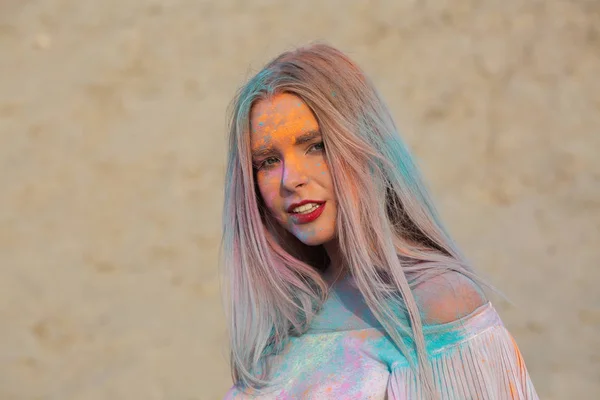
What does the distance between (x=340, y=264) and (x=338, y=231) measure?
0.15 metres

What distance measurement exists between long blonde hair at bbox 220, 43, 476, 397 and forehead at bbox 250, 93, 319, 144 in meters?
0.02

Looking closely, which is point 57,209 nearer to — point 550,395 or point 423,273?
point 550,395

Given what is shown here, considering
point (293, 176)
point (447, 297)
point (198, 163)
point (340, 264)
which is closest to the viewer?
point (447, 297)

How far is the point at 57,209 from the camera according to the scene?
555cm

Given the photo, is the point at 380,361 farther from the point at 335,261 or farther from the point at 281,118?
the point at 281,118

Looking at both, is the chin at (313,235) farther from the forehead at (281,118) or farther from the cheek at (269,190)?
the forehead at (281,118)

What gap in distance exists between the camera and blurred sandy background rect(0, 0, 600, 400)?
16.7ft

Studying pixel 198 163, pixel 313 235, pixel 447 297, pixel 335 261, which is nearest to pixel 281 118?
pixel 313 235

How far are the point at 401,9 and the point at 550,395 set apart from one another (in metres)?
2.45

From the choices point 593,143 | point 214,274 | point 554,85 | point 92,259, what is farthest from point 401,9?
point 92,259

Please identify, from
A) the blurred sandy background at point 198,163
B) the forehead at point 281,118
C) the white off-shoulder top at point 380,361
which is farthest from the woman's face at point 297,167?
the blurred sandy background at point 198,163

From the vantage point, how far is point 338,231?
191cm

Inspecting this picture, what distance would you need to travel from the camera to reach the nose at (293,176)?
1883mm

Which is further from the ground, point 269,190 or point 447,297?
point 269,190
